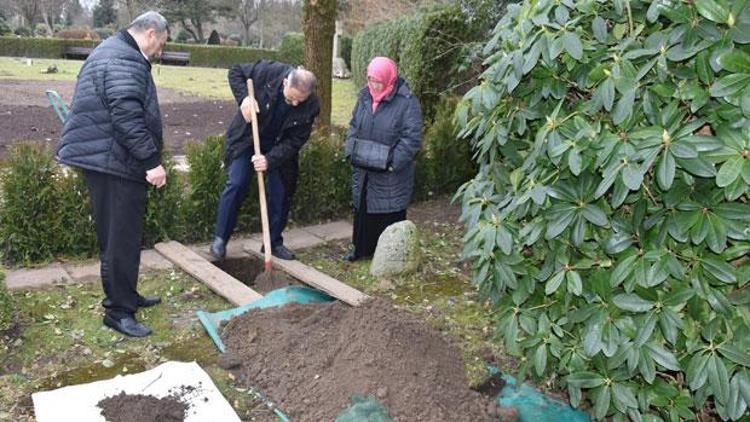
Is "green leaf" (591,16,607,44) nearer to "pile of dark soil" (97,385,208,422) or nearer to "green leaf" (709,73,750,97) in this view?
"green leaf" (709,73,750,97)

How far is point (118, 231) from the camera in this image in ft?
13.7

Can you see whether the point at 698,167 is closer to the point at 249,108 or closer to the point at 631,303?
the point at 631,303

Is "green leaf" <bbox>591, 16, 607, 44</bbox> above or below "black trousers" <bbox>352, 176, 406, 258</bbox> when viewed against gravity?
above

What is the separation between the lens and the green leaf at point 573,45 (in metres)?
2.61

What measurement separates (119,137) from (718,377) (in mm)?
3285

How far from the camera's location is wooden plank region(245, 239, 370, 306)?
4915 millimetres

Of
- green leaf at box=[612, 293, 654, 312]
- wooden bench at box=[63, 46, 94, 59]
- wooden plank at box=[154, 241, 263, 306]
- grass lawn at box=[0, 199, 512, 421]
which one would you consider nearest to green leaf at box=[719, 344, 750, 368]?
green leaf at box=[612, 293, 654, 312]

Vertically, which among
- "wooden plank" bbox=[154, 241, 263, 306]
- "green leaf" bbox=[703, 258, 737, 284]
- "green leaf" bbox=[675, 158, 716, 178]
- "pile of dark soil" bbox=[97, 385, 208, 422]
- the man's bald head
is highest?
"green leaf" bbox=[675, 158, 716, 178]

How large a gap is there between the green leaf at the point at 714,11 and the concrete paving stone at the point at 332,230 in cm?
464

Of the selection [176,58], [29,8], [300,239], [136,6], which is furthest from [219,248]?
[29,8]

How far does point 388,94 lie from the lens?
220 inches

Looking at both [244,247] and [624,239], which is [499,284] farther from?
[244,247]

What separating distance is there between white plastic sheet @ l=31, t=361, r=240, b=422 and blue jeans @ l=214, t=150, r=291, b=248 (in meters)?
2.01

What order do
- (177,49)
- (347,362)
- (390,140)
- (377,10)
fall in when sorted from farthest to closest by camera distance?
1. (177,49)
2. (377,10)
3. (390,140)
4. (347,362)
